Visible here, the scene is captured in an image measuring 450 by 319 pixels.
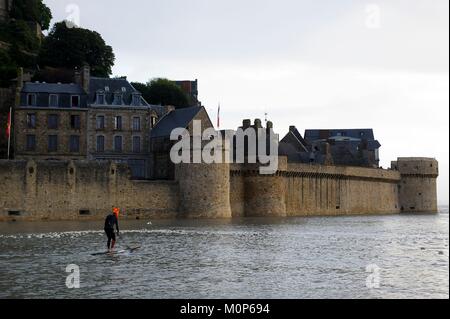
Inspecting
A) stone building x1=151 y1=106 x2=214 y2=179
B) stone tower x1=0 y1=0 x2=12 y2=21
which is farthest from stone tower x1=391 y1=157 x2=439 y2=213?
stone tower x1=0 y1=0 x2=12 y2=21

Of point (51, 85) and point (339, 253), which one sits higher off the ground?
point (51, 85)

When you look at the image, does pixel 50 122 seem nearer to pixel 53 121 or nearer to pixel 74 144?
pixel 53 121

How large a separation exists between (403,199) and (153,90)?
3095cm

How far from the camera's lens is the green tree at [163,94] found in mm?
73938

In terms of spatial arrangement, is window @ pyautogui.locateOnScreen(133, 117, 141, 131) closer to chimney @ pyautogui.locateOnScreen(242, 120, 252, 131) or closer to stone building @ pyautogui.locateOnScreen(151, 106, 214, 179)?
stone building @ pyautogui.locateOnScreen(151, 106, 214, 179)

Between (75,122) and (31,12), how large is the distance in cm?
3139

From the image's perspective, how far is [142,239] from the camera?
30719 mm

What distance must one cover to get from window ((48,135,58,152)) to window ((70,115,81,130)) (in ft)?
4.83

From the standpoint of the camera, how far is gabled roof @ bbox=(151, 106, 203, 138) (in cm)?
5719

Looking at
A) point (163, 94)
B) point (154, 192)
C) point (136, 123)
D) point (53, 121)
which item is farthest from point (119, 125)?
point (163, 94)

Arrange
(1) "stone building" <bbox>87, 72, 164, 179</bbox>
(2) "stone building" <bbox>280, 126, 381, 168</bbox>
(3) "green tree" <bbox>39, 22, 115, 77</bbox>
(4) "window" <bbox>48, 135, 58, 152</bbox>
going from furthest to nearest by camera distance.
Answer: (2) "stone building" <bbox>280, 126, 381, 168</bbox>, (3) "green tree" <bbox>39, 22, 115, 77</bbox>, (1) "stone building" <bbox>87, 72, 164, 179</bbox>, (4) "window" <bbox>48, 135, 58, 152</bbox>
